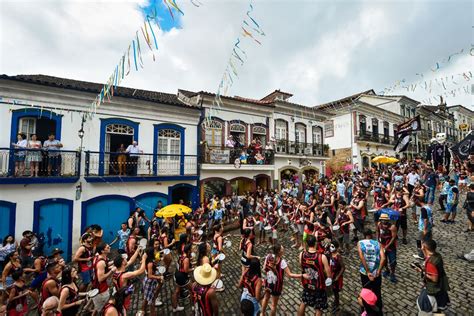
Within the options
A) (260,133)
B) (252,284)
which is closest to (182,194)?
(260,133)

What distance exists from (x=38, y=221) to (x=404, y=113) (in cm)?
3662

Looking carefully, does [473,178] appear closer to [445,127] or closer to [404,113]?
[404,113]

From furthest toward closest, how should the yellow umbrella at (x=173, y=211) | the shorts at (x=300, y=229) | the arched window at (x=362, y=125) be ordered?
1. the arched window at (x=362, y=125)
2. the yellow umbrella at (x=173, y=211)
3. the shorts at (x=300, y=229)

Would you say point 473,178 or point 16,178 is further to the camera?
point 473,178

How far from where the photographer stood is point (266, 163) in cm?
1641

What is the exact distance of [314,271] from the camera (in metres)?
4.18

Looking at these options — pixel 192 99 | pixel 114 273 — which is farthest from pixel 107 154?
pixel 114 273

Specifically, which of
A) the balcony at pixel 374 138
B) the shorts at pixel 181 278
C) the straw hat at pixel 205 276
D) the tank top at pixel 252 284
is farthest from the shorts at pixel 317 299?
the balcony at pixel 374 138

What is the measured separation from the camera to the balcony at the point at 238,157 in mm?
14391

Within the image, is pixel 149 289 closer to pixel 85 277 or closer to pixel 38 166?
pixel 85 277

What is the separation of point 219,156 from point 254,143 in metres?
3.05

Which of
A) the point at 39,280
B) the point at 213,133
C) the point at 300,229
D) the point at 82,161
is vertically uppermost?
the point at 213,133

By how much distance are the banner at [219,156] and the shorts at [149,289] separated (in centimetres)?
954

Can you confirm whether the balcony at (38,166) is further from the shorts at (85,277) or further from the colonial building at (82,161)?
the shorts at (85,277)
